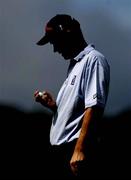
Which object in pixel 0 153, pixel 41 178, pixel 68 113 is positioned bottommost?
pixel 0 153

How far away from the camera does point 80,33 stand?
191 inches

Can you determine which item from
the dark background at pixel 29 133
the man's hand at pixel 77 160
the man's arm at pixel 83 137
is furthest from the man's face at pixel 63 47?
the dark background at pixel 29 133

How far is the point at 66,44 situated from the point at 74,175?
2.79 feet

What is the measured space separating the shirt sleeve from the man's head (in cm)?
24

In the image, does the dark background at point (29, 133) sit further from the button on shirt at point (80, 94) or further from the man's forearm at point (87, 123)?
the man's forearm at point (87, 123)

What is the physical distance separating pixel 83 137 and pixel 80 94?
312 mm

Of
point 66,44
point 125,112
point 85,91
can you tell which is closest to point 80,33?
point 66,44

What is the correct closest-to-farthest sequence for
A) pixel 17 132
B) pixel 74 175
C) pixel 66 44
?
pixel 74 175 → pixel 66 44 → pixel 17 132

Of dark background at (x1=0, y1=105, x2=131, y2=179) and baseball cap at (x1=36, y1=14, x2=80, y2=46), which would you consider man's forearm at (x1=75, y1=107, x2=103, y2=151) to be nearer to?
baseball cap at (x1=36, y1=14, x2=80, y2=46)

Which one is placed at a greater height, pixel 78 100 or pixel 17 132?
pixel 78 100

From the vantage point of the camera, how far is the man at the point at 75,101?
4.44 meters

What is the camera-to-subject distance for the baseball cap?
4.88 m

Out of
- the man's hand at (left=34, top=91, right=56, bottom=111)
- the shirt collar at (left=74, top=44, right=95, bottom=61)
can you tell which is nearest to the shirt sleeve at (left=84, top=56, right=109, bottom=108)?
the shirt collar at (left=74, top=44, right=95, bottom=61)

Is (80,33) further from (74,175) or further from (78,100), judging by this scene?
(74,175)
